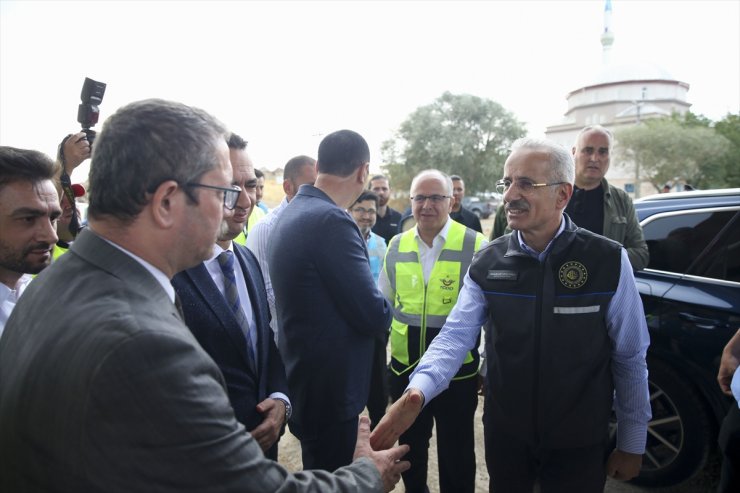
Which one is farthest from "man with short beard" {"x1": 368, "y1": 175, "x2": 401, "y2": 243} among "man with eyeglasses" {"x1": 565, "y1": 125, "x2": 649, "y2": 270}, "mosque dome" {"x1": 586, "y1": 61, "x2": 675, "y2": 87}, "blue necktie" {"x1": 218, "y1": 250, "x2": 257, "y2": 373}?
"mosque dome" {"x1": 586, "y1": 61, "x2": 675, "y2": 87}

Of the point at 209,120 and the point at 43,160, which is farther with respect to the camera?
the point at 43,160

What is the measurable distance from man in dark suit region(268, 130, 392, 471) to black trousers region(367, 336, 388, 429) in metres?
1.48

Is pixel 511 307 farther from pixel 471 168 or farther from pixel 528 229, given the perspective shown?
pixel 471 168

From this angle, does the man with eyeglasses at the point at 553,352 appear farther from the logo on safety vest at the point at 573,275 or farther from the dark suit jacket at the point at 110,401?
the dark suit jacket at the point at 110,401

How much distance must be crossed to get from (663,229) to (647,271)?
36 cm

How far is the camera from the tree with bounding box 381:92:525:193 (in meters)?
29.2

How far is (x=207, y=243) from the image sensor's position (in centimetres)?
121

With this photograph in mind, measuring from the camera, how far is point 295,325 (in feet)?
7.50

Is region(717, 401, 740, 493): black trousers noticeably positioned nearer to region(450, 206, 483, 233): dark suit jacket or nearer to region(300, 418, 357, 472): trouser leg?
region(300, 418, 357, 472): trouser leg

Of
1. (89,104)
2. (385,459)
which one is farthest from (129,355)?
(89,104)

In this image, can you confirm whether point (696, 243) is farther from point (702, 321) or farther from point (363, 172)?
point (363, 172)

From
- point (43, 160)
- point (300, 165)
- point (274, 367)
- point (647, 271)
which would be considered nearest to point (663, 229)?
point (647, 271)

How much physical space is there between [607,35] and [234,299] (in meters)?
87.6

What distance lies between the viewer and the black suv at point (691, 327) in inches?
113
